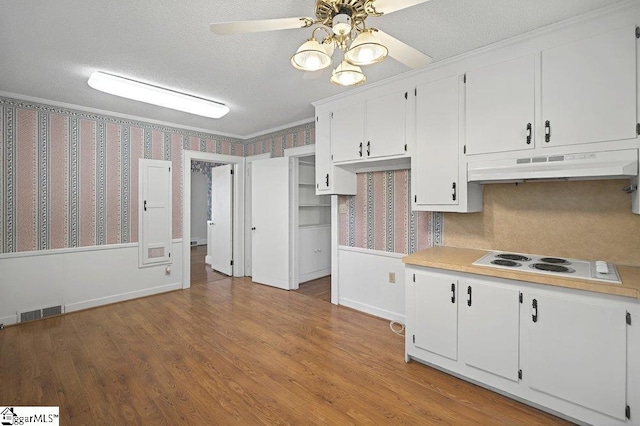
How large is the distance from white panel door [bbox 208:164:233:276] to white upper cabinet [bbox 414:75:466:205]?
362 cm

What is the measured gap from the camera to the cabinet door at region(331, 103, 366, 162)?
10.5 feet

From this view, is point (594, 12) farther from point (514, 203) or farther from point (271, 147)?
Answer: point (271, 147)

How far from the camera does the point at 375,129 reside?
3.06 m

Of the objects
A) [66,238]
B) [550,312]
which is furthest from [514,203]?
[66,238]

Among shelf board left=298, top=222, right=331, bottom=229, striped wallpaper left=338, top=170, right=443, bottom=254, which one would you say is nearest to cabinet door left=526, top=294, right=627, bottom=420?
striped wallpaper left=338, top=170, right=443, bottom=254

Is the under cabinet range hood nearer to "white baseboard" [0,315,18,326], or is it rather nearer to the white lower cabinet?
the white lower cabinet

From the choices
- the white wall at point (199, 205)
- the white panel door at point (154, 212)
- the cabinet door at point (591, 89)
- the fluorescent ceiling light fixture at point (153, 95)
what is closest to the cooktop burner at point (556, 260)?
the cabinet door at point (591, 89)

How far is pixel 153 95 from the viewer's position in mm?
3174

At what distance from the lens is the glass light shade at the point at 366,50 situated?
133 centimetres

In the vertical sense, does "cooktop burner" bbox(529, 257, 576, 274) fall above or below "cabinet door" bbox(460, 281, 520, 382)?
above

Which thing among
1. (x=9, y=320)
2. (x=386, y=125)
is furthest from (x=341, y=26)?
(x=9, y=320)

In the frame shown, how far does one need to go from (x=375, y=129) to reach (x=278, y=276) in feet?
8.84

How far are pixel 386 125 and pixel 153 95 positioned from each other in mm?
2478

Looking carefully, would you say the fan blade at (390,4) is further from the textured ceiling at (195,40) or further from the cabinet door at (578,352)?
the cabinet door at (578,352)
